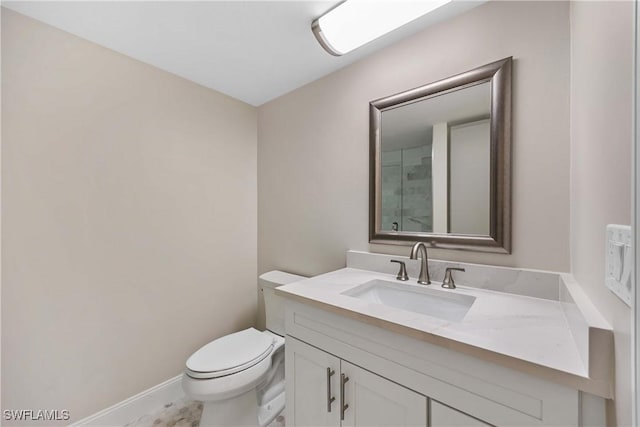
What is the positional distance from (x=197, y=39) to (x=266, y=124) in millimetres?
802

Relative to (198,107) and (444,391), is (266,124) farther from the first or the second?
(444,391)

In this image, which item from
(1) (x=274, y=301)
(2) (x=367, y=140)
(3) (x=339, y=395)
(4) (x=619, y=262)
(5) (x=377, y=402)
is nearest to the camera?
(4) (x=619, y=262)

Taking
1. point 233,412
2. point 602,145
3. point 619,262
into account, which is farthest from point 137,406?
point 602,145

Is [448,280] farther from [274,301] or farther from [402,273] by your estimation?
[274,301]

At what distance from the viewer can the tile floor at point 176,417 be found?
1.44m

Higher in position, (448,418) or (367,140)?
(367,140)

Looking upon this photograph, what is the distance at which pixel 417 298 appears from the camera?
1.13m

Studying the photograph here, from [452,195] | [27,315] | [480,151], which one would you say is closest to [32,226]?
[27,315]

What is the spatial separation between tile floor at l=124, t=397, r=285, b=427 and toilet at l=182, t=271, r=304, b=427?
0.45ft

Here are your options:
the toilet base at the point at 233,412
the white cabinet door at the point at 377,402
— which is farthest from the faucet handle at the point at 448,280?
the toilet base at the point at 233,412

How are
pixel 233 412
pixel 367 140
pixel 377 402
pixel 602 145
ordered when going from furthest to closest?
1. pixel 367 140
2. pixel 233 412
3. pixel 377 402
4. pixel 602 145

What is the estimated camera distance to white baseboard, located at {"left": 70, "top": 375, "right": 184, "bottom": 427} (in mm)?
1348

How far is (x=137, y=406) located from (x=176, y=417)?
0.78ft

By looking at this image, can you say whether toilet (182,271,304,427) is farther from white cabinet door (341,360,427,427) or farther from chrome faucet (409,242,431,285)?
chrome faucet (409,242,431,285)
